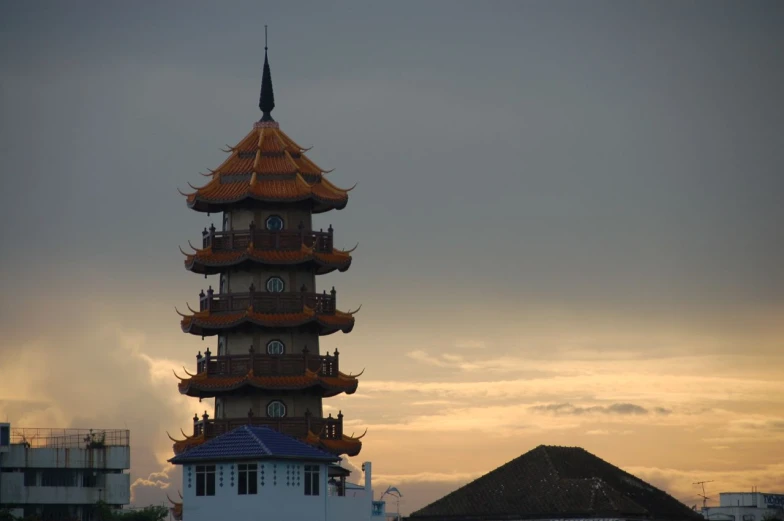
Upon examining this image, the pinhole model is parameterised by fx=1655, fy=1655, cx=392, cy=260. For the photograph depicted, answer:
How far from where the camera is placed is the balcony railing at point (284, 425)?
99.4 meters

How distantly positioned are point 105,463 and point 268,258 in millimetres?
38140

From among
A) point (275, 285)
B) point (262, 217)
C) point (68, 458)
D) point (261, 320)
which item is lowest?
point (68, 458)

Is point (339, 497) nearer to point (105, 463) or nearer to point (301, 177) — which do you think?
point (301, 177)

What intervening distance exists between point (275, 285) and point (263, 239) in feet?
9.74

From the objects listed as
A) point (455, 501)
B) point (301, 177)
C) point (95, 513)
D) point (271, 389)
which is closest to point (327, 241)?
point (301, 177)

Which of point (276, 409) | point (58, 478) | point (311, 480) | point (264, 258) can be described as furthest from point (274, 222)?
point (58, 478)

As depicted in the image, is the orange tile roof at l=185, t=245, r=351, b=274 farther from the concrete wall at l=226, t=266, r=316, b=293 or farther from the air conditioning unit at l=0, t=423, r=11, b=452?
the air conditioning unit at l=0, t=423, r=11, b=452

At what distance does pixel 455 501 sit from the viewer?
10606 centimetres

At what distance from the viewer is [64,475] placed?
130375 mm

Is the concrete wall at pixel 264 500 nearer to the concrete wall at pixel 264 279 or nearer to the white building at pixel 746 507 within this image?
the concrete wall at pixel 264 279

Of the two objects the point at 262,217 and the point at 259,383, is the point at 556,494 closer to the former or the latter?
the point at 259,383

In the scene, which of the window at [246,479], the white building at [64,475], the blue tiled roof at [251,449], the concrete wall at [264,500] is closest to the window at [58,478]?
the white building at [64,475]

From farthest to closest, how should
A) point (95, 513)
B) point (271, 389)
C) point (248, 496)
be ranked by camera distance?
point (95, 513)
point (271, 389)
point (248, 496)

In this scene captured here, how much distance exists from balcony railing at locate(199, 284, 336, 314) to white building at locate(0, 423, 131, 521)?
29942mm
